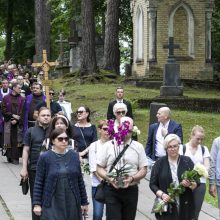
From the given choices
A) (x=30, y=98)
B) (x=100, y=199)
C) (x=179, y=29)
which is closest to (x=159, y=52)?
(x=179, y=29)

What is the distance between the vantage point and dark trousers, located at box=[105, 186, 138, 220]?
377 inches

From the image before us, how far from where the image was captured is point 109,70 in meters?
37.1

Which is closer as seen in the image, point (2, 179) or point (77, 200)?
point (77, 200)

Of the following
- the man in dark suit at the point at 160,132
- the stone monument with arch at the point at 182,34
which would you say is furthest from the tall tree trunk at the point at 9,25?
the man in dark suit at the point at 160,132

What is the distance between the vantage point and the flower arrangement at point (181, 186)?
9312 mm

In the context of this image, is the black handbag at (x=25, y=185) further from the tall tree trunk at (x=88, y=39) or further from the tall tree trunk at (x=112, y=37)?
the tall tree trunk at (x=112, y=37)

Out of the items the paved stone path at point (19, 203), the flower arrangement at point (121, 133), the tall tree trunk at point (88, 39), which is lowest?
the paved stone path at point (19, 203)

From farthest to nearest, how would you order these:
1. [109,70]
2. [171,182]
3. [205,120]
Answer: [109,70] → [205,120] → [171,182]

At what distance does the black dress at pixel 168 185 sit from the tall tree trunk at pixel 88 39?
24.3 meters

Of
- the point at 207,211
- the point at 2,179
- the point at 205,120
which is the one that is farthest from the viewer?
the point at 205,120

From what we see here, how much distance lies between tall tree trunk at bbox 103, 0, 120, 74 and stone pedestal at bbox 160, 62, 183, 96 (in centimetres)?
914

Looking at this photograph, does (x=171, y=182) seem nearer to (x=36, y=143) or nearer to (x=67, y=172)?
(x=67, y=172)

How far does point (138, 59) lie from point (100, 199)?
26129mm

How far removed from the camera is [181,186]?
9422 millimetres
